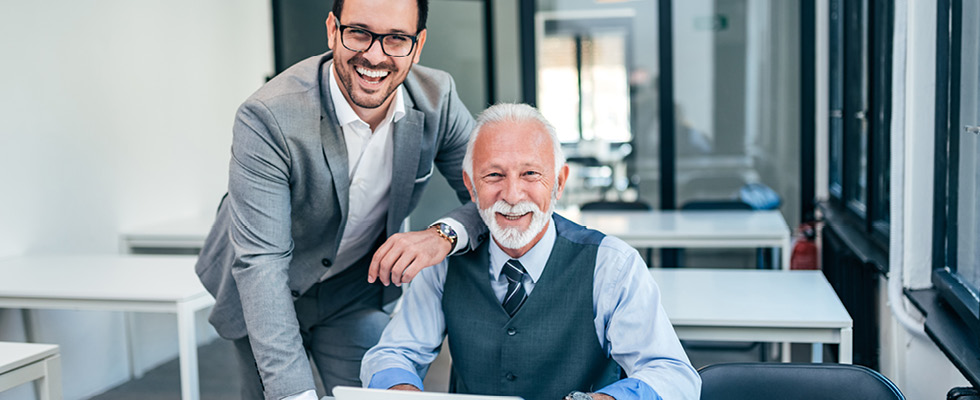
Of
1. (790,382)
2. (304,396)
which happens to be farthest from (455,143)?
(790,382)

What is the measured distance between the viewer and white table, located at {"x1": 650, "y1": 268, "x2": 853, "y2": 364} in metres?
2.03

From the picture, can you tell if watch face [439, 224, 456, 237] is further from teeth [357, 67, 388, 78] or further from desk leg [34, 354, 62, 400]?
desk leg [34, 354, 62, 400]

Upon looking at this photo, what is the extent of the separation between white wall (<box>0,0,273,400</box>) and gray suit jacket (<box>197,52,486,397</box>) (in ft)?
6.02

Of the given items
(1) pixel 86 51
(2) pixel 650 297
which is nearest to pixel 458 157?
(2) pixel 650 297

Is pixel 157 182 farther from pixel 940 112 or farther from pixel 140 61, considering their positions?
pixel 940 112

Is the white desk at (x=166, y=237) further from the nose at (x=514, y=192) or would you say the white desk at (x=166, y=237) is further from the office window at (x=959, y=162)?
the office window at (x=959, y=162)

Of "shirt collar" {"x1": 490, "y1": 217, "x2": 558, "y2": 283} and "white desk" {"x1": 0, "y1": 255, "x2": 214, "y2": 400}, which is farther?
"white desk" {"x1": 0, "y1": 255, "x2": 214, "y2": 400}

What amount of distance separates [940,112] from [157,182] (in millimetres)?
3483

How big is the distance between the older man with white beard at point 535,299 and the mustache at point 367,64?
0.21m

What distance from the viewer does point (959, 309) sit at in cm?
199

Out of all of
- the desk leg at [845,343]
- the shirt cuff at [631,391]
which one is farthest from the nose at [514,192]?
the desk leg at [845,343]

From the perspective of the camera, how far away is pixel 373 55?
1.48 m

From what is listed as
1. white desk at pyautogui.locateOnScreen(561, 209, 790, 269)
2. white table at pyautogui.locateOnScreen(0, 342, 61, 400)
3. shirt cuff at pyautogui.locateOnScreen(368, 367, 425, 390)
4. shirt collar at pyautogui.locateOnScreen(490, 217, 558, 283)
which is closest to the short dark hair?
shirt collar at pyautogui.locateOnScreen(490, 217, 558, 283)

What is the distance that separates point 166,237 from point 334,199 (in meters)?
2.37
